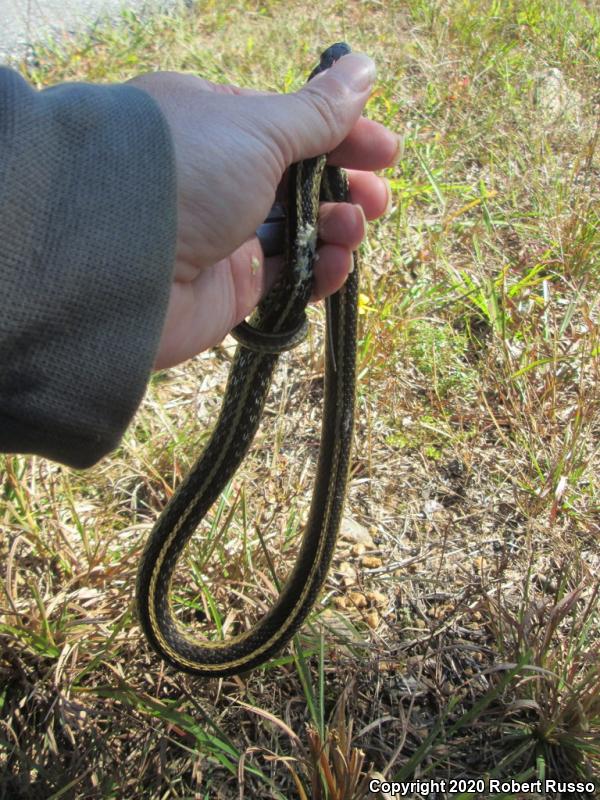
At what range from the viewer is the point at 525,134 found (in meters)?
3.44

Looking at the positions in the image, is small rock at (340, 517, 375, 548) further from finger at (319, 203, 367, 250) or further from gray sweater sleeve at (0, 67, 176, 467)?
gray sweater sleeve at (0, 67, 176, 467)

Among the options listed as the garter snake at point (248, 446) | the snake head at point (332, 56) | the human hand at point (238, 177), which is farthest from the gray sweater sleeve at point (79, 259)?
the snake head at point (332, 56)

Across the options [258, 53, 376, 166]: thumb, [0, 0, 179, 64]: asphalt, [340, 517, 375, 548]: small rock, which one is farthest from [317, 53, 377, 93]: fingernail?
[0, 0, 179, 64]: asphalt

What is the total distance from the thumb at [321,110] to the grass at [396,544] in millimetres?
855

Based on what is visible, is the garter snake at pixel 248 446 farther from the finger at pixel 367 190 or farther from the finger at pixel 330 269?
the finger at pixel 367 190

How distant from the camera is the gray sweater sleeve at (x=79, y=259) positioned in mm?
1076

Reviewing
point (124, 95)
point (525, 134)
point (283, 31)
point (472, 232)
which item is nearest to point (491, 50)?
point (525, 134)

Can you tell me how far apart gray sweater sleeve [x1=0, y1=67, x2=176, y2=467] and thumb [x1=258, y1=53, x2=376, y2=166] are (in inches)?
17.0

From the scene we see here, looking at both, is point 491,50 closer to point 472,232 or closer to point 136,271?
point 472,232

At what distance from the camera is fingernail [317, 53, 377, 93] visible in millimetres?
1735

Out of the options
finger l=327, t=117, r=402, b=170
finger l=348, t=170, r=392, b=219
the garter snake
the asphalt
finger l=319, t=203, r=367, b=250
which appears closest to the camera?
the garter snake

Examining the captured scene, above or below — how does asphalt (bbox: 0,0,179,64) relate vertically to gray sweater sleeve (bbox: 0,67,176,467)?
below

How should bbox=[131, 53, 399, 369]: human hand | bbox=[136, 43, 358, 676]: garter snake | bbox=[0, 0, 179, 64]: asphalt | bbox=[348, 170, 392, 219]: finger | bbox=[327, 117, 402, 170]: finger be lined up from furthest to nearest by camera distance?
Answer: bbox=[0, 0, 179, 64]: asphalt → bbox=[348, 170, 392, 219]: finger → bbox=[327, 117, 402, 170]: finger → bbox=[136, 43, 358, 676]: garter snake → bbox=[131, 53, 399, 369]: human hand

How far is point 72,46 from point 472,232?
2339mm
